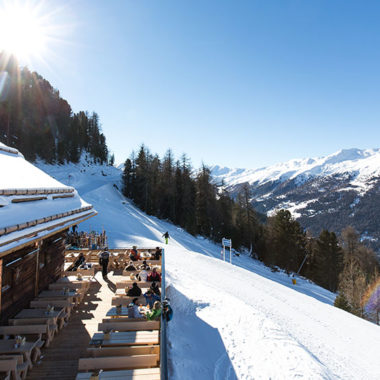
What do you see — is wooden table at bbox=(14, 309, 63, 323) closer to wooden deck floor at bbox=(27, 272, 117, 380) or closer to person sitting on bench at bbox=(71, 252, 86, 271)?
wooden deck floor at bbox=(27, 272, 117, 380)

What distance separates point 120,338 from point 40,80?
8308 centimetres

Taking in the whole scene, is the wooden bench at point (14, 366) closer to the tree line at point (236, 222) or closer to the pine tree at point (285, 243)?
the tree line at point (236, 222)

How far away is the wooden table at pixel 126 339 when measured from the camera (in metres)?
6.97

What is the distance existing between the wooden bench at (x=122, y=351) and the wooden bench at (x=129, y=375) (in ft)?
2.17

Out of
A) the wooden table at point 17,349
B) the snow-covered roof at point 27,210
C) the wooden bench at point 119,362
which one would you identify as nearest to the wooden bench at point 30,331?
the wooden table at point 17,349

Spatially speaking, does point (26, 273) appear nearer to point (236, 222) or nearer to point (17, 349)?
point (17, 349)

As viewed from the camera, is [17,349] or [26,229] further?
[17,349]

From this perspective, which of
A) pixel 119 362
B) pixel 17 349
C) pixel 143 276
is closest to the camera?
pixel 119 362

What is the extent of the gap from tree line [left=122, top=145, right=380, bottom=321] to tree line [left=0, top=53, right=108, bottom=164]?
23.0m

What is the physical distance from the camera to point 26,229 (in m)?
6.25

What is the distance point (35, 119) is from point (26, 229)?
236 ft

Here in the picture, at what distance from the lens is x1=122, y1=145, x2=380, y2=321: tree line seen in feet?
159

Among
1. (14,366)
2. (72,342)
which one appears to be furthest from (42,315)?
(14,366)

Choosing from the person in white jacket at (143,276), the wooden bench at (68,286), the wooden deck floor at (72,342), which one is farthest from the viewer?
the person in white jacket at (143,276)
